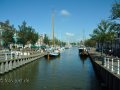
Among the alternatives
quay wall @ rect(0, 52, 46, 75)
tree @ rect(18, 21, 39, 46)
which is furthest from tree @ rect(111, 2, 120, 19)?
tree @ rect(18, 21, 39, 46)

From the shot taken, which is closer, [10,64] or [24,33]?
[10,64]

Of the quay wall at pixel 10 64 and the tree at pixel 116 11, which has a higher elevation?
the tree at pixel 116 11

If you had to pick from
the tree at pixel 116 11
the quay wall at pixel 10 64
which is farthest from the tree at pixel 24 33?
the tree at pixel 116 11

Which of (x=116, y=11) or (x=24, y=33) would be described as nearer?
(x=116, y=11)

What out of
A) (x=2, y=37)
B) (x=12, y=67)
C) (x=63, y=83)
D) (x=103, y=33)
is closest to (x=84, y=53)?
(x=103, y=33)

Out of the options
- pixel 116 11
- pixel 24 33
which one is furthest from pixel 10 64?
pixel 24 33

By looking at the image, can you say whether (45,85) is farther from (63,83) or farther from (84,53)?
(84,53)

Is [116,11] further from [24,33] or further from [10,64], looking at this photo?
[24,33]

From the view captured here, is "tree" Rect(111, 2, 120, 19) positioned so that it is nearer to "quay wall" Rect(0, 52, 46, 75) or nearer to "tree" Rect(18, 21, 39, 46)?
"quay wall" Rect(0, 52, 46, 75)

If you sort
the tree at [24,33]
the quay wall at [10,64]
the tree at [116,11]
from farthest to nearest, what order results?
the tree at [24,33], the tree at [116,11], the quay wall at [10,64]

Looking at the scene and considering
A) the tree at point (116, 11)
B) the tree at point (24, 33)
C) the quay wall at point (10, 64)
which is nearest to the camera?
the quay wall at point (10, 64)

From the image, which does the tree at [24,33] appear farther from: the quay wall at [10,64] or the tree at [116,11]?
the tree at [116,11]

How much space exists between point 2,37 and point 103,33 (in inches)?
1705

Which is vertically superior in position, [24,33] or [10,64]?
[24,33]
